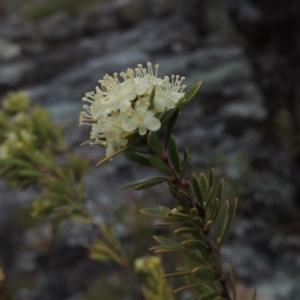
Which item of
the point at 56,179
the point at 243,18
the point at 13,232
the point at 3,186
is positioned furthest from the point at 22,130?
the point at 3,186

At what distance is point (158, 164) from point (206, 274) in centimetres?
15

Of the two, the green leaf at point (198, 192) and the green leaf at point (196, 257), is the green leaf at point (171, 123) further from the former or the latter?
the green leaf at point (196, 257)

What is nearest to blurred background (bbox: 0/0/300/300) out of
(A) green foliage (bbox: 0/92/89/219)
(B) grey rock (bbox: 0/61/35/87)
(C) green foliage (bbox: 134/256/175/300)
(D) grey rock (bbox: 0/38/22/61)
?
(A) green foliage (bbox: 0/92/89/219)

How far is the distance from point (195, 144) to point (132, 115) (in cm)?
207

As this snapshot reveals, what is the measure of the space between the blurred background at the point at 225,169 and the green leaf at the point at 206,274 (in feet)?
2.72

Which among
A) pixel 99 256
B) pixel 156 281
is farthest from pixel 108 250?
pixel 156 281

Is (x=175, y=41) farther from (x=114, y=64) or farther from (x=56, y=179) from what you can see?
(x=56, y=179)

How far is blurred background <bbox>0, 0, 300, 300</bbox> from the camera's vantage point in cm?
174

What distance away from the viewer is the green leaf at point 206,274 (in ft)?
1.71

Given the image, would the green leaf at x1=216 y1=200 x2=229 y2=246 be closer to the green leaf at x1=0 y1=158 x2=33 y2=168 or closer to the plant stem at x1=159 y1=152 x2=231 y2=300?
the plant stem at x1=159 y1=152 x2=231 y2=300

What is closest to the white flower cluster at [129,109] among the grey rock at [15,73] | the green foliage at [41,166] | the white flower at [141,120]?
the white flower at [141,120]

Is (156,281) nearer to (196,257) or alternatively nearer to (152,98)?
(196,257)

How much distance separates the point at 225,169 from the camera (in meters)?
2.07

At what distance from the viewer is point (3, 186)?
272 centimetres
